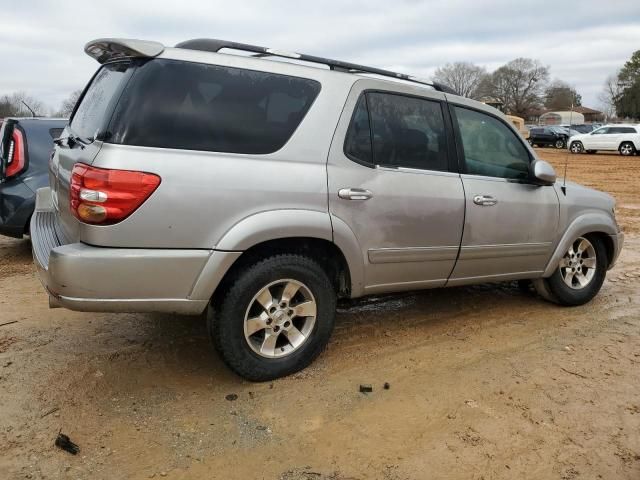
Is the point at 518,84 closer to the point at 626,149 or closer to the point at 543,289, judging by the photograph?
the point at 626,149

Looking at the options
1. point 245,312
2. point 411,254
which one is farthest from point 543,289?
point 245,312

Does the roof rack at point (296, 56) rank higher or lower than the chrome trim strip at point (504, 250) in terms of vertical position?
higher

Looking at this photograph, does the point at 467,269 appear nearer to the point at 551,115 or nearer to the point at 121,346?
the point at 121,346

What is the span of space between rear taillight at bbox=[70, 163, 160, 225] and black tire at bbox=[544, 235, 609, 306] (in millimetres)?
3458

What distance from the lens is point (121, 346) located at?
147 inches

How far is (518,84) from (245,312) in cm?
10365

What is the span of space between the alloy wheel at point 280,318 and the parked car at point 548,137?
3440 cm

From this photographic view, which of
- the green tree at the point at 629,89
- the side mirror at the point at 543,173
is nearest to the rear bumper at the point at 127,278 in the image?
the side mirror at the point at 543,173

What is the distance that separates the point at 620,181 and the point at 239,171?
624 inches

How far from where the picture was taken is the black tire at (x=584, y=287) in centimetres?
464

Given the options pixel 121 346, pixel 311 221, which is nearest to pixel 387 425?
pixel 311 221

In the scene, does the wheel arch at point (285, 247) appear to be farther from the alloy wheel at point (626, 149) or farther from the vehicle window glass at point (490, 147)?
the alloy wheel at point (626, 149)

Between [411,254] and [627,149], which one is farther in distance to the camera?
[627,149]

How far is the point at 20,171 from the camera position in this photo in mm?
5656
